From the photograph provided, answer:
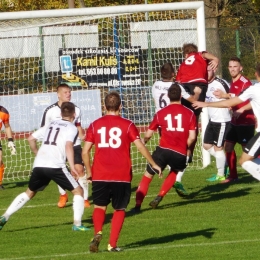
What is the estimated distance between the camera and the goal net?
18172 mm

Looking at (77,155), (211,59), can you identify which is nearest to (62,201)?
(77,155)

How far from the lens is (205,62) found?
13906 millimetres

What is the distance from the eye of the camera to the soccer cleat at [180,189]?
45.4ft

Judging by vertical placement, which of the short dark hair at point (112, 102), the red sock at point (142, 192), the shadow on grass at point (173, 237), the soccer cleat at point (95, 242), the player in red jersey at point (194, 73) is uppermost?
the player in red jersey at point (194, 73)

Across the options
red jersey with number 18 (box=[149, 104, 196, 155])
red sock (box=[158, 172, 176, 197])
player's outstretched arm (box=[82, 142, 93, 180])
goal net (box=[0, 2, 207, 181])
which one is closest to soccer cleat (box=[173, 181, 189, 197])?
red sock (box=[158, 172, 176, 197])

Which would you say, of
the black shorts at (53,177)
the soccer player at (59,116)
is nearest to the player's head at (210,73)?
the soccer player at (59,116)

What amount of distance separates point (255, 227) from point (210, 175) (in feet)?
17.6

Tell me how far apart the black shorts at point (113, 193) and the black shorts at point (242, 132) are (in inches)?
236

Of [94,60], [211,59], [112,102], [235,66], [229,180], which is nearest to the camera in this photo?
[112,102]

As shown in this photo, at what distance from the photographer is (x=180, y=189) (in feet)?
45.5

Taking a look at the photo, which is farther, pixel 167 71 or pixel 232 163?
pixel 232 163

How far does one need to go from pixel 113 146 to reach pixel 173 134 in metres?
3.05

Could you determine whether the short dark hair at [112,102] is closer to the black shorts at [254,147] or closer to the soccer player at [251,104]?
the soccer player at [251,104]

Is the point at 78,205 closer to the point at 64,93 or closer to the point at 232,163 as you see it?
the point at 64,93
